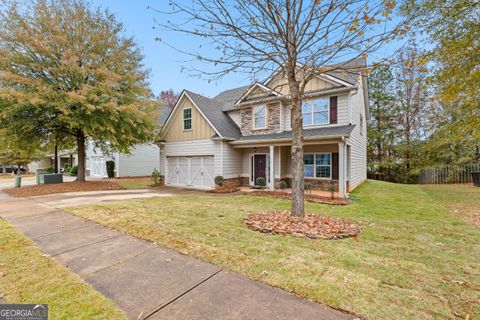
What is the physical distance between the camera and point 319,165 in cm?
1274

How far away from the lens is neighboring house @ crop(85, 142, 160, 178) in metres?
21.9

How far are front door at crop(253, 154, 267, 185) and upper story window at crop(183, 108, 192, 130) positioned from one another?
4899 mm

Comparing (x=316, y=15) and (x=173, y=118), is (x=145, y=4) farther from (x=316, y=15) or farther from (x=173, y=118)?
(x=173, y=118)

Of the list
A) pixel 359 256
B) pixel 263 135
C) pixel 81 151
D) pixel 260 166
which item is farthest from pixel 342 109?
pixel 81 151

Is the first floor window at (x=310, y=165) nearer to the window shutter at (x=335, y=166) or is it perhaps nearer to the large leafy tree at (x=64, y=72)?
the window shutter at (x=335, y=166)

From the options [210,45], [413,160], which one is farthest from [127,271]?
[413,160]

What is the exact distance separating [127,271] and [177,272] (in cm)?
75

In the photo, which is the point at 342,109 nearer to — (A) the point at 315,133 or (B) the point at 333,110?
(B) the point at 333,110

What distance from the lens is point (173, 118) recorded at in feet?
52.1

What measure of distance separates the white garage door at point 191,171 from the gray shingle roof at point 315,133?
2.76 metres

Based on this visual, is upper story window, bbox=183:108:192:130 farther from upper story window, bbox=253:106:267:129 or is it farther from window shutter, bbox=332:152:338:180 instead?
window shutter, bbox=332:152:338:180

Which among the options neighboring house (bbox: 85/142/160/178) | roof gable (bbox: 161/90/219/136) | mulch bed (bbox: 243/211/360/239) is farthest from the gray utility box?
mulch bed (bbox: 243/211/360/239)

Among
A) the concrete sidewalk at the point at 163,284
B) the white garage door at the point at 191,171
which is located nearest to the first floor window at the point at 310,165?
the white garage door at the point at 191,171

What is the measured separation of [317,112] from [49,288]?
41.0 feet
